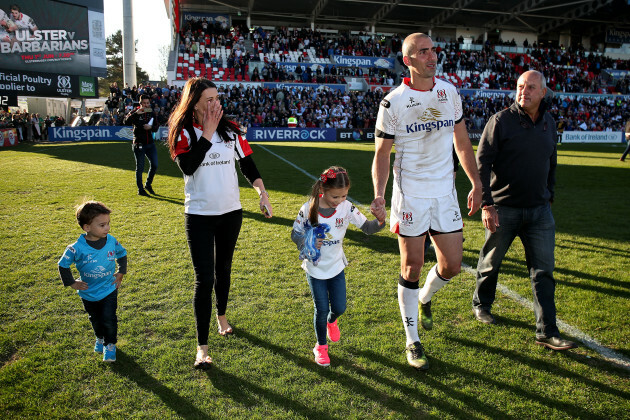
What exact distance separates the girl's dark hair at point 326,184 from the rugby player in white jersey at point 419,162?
28cm

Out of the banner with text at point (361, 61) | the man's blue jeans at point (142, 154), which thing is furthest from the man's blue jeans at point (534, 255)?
the banner with text at point (361, 61)

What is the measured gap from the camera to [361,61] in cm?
3744

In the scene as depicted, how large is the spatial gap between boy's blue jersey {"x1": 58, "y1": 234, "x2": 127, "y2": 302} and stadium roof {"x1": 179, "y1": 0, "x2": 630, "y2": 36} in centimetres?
4045

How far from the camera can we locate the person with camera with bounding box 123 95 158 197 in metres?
9.15

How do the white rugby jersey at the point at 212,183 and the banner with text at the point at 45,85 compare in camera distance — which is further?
the banner with text at the point at 45,85

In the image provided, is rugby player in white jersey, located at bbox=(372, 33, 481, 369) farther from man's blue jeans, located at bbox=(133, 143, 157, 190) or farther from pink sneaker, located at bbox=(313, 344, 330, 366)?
man's blue jeans, located at bbox=(133, 143, 157, 190)

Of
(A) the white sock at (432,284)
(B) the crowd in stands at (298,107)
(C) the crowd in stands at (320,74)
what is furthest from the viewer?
(C) the crowd in stands at (320,74)

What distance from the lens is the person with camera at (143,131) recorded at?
9148mm

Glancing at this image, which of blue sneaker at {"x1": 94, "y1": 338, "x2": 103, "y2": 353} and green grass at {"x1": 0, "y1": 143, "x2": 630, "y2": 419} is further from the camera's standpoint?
blue sneaker at {"x1": 94, "y1": 338, "x2": 103, "y2": 353}

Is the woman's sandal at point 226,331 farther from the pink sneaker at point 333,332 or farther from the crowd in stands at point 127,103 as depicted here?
the crowd in stands at point 127,103

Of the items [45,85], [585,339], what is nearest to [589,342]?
[585,339]

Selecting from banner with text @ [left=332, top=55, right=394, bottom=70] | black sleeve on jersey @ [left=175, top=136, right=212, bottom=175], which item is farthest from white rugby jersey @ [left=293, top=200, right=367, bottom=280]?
banner with text @ [left=332, top=55, right=394, bottom=70]

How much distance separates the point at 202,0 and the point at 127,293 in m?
41.5

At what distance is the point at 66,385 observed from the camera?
3.14m
